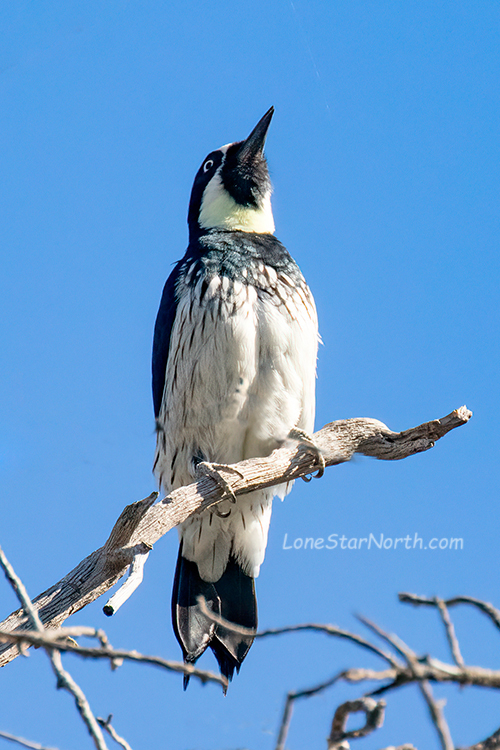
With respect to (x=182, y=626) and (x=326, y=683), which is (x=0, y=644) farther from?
(x=326, y=683)

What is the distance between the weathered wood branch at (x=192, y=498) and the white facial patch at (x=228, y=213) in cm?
169

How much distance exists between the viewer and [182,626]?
4391mm

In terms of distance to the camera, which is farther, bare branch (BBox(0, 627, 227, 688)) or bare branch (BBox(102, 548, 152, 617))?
bare branch (BBox(102, 548, 152, 617))

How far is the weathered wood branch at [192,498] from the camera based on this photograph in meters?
3.35

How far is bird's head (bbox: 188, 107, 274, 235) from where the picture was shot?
523 cm

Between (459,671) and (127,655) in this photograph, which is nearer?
(459,671)

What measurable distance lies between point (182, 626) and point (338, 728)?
2796 millimetres

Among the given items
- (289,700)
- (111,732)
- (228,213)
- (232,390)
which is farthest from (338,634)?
(228,213)

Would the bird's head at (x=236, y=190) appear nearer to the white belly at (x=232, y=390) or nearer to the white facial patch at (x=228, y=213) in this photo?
the white facial patch at (x=228, y=213)

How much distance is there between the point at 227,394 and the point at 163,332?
0.69 metres

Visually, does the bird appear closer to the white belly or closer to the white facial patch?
the white belly

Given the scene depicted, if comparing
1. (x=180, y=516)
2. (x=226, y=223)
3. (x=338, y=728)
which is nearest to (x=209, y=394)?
(x=180, y=516)

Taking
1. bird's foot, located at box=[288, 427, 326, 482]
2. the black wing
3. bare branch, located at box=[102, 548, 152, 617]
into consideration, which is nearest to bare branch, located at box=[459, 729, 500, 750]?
bare branch, located at box=[102, 548, 152, 617]

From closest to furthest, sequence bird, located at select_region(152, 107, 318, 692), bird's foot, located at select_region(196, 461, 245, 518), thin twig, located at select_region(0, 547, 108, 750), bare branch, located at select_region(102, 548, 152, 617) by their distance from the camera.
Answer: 1. thin twig, located at select_region(0, 547, 108, 750)
2. bare branch, located at select_region(102, 548, 152, 617)
3. bird's foot, located at select_region(196, 461, 245, 518)
4. bird, located at select_region(152, 107, 318, 692)
